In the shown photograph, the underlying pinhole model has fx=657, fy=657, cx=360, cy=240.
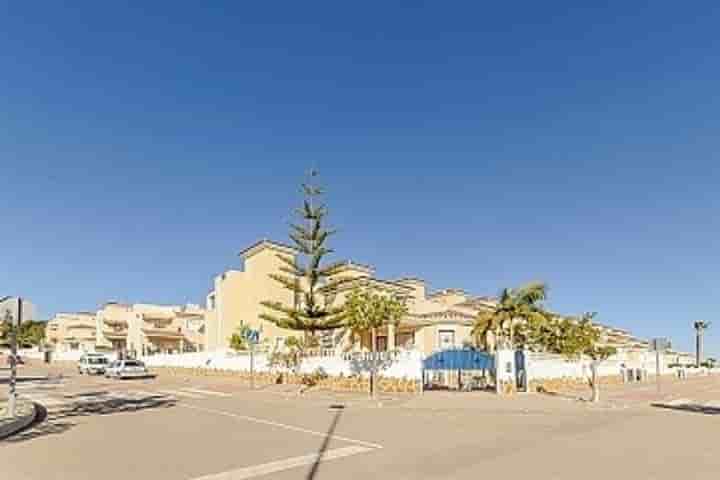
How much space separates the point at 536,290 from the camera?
33906mm

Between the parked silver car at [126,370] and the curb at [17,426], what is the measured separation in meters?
24.4

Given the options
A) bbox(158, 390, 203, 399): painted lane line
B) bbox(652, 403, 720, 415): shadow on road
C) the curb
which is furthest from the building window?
the curb

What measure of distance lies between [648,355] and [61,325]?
8498cm

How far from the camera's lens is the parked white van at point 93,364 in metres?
48.8

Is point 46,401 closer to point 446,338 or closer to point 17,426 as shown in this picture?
point 17,426

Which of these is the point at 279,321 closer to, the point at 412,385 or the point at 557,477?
the point at 412,385

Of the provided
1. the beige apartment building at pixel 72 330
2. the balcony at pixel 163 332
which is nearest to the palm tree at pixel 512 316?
the balcony at pixel 163 332

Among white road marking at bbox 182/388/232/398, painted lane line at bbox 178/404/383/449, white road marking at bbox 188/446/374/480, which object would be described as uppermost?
white road marking at bbox 188/446/374/480

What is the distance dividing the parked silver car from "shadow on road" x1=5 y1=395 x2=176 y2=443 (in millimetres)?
16220

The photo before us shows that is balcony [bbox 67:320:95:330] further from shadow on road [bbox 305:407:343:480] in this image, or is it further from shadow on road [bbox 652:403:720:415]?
shadow on road [bbox 652:403:720:415]

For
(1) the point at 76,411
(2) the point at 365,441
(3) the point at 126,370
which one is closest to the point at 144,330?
(3) the point at 126,370

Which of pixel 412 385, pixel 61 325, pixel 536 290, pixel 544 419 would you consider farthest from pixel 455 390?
pixel 61 325

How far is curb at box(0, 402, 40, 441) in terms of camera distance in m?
13.9

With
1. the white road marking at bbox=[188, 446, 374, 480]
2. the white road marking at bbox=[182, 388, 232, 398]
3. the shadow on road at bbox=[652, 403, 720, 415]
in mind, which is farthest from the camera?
the white road marking at bbox=[182, 388, 232, 398]
